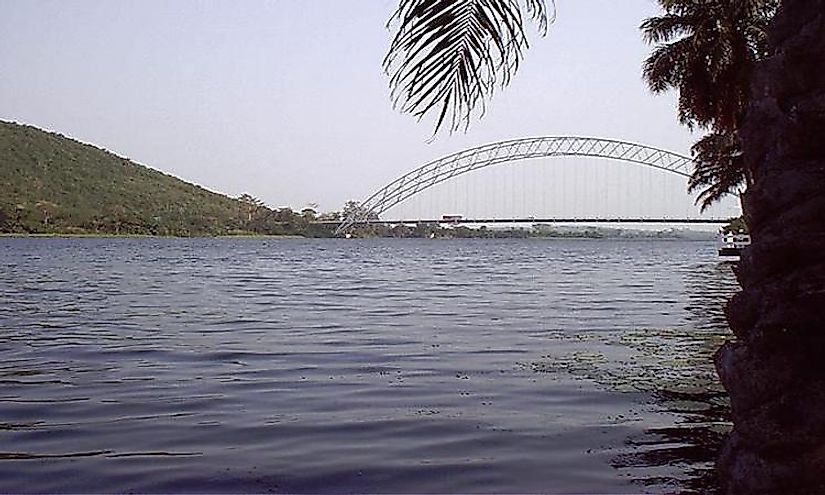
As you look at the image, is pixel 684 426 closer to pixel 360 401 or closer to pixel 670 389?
pixel 670 389

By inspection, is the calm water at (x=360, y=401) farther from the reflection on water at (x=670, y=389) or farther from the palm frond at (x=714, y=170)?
the palm frond at (x=714, y=170)

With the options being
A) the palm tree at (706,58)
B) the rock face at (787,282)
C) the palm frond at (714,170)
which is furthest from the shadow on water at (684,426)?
the palm frond at (714,170)

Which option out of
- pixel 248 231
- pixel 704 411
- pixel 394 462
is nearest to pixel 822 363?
pixel 394 462

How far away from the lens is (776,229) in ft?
10.7

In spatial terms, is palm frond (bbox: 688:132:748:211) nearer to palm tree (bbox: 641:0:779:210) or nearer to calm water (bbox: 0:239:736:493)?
palm tree (bbox: 641:0:779:210)

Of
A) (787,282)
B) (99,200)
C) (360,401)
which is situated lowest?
(360,401)

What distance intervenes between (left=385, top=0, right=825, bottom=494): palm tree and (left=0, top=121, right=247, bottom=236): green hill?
386ft

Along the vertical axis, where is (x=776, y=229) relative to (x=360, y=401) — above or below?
above

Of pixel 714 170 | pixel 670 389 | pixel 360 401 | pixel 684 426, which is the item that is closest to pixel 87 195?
pixel 714 170

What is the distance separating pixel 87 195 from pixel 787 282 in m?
131

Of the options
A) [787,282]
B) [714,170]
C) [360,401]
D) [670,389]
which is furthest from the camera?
[714,170]

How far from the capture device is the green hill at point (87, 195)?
116750 millimetres

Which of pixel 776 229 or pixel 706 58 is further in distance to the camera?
pixel 706 58

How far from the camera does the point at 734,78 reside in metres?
28.8
